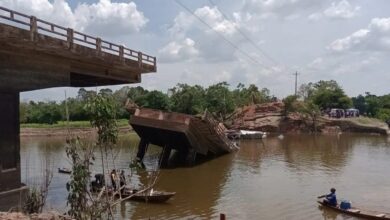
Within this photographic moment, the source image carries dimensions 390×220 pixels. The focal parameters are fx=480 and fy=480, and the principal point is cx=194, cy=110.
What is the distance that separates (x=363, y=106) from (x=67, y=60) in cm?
10289

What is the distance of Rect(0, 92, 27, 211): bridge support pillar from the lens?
18.6 meters

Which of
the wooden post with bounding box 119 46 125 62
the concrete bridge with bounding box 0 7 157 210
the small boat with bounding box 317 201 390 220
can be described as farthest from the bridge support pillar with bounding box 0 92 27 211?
the small boat with bounding box 317 201 390 220

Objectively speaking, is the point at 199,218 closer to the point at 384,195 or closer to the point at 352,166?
the point at 384,195

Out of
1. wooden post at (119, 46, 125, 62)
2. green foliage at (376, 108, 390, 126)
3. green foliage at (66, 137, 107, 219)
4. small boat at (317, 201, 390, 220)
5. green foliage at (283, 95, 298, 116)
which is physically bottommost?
small boat at (317, 201, 390, 220)

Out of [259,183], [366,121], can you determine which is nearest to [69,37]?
[259,183]

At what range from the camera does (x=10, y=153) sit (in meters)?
19.1

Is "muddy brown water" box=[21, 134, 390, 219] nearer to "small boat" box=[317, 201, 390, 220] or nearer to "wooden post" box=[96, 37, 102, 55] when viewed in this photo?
"small boat" box=[317, 201, 390, 220]

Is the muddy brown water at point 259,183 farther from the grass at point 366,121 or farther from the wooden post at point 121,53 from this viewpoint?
the grass at point 366,121

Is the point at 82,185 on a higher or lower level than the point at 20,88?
lower

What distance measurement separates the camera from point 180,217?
21109 millimetres

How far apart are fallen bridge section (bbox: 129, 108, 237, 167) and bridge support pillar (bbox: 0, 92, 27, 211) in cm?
1439

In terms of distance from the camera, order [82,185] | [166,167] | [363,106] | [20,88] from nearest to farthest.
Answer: [82,185] → [20,88] → [166,167] → [363,106]

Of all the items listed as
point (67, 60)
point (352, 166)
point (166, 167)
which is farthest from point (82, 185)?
point (352, 166)

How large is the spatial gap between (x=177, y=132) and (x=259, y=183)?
24.6 ft
